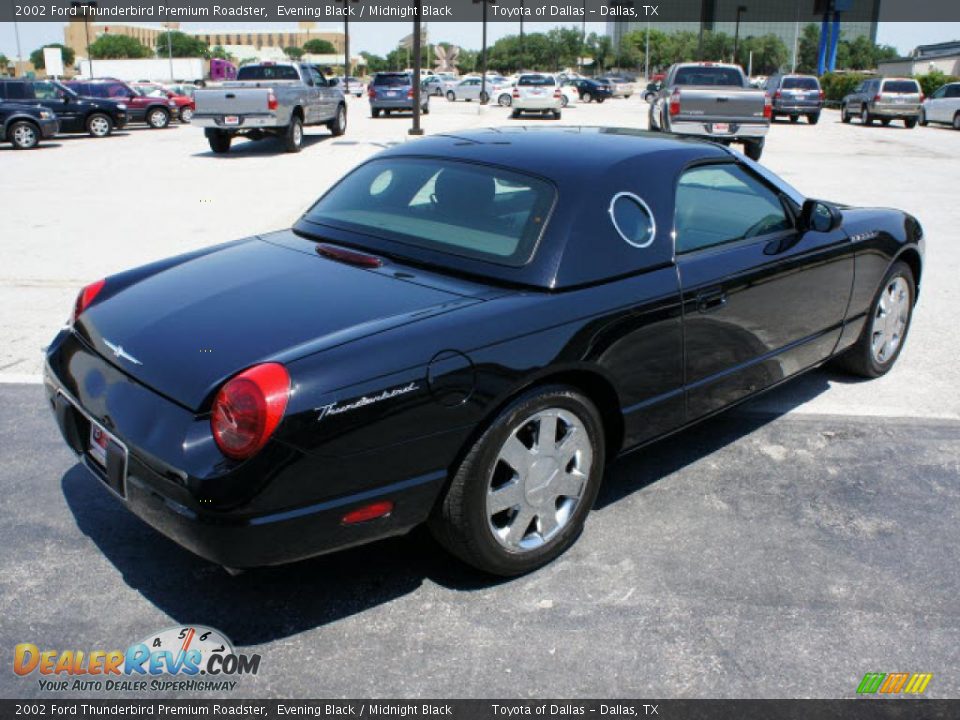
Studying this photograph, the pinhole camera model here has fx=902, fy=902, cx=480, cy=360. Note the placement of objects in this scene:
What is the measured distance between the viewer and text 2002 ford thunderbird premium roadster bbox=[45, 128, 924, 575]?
106 inches

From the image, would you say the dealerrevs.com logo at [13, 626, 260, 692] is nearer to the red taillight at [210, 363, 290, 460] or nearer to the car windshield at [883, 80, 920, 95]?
the red taillight at [210, 363, 290, 460]

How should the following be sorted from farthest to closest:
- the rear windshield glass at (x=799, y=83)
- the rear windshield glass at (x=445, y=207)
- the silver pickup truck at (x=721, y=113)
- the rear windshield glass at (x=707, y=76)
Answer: the rear windshield glass at (x=799, y=83) < the rear windshield glass at (x=707, y=76) < the silver pickup truck at (x=721, y=113) < the rear windshield glass at (x=445, y=207)

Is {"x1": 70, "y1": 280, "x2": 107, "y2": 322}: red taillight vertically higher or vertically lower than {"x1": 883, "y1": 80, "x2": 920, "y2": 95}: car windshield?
lower

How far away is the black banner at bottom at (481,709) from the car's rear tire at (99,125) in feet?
80.7

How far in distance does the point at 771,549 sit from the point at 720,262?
49.1 inches

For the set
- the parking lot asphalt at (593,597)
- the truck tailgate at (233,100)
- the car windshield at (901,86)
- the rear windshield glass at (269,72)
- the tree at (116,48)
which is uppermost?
the tree at (116,48)

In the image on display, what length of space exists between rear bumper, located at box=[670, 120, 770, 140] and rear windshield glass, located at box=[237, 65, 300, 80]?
8558 millimetres

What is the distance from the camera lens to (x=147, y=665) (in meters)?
2.81

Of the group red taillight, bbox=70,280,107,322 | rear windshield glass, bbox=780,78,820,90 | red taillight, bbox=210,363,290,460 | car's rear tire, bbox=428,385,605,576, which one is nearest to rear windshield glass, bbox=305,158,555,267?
car's rear tire, bbox=428,385,605,576

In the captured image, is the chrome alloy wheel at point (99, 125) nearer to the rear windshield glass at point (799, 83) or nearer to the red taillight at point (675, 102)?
the red taillight at point (675, 102)

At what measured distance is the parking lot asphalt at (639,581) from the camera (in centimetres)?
281

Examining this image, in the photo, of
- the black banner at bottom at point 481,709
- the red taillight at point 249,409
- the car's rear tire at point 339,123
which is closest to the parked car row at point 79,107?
the car's rear tire at point 339,123

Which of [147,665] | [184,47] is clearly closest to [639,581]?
[147,665]

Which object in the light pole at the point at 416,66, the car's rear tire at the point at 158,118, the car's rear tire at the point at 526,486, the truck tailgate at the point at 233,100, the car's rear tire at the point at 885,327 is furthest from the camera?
the car's rear tire at the point at 158,118
